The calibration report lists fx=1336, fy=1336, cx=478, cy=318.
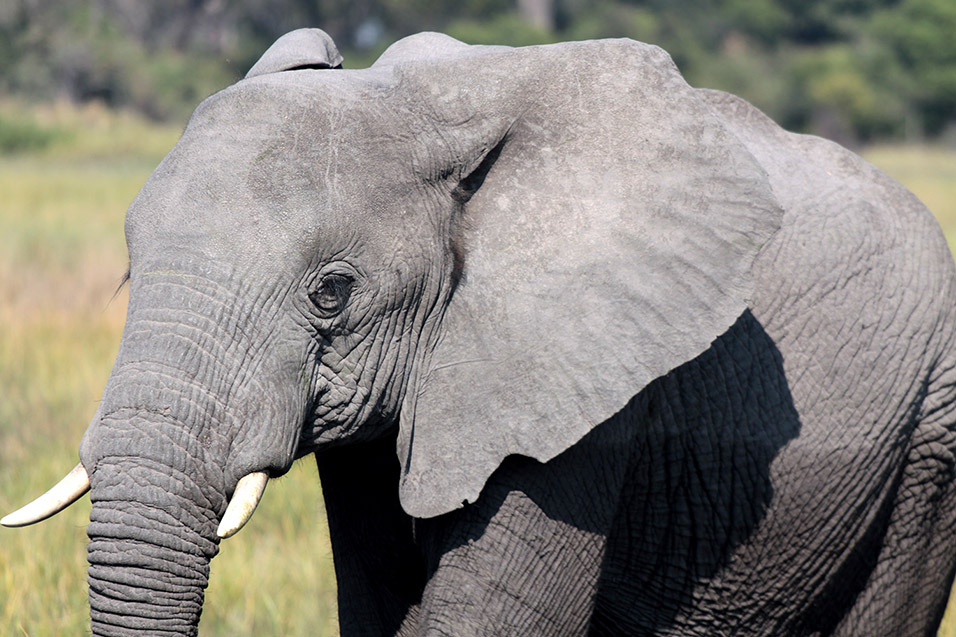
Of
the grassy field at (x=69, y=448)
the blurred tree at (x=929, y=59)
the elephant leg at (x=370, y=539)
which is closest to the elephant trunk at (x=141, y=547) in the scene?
the elephant leg at (x=370, y=539)

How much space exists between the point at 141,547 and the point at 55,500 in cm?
17

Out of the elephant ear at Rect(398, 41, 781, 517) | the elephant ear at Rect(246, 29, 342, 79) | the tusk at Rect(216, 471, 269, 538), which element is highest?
the elephant ear at Rect(246, 29, 342, 79)

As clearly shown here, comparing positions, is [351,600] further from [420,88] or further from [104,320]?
[104,320]

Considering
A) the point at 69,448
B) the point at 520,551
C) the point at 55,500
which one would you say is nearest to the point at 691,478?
the point at 520,551

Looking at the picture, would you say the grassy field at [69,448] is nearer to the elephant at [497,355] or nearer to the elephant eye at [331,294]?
the elephant at [497,355]

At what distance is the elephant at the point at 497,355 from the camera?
1969 mm

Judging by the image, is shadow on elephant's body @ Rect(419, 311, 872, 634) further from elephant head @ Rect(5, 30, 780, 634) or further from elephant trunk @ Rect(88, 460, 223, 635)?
elephant trunk @ Rect(88, 460, 223, 635)

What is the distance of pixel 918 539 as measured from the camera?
2898mm

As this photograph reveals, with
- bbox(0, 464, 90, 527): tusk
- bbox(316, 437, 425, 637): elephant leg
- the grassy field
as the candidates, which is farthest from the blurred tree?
bbox(0, 464, 90, 527): tusk

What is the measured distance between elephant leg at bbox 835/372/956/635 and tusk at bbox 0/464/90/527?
1751 millimetres

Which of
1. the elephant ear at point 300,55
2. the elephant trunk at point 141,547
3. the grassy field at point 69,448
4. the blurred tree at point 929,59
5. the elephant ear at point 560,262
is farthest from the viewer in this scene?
the blurred tree at point 929,59

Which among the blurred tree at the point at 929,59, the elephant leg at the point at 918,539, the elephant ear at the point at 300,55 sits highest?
the blurred tree at the point at 929,59

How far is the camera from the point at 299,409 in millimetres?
2041

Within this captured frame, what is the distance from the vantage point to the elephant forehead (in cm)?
202
